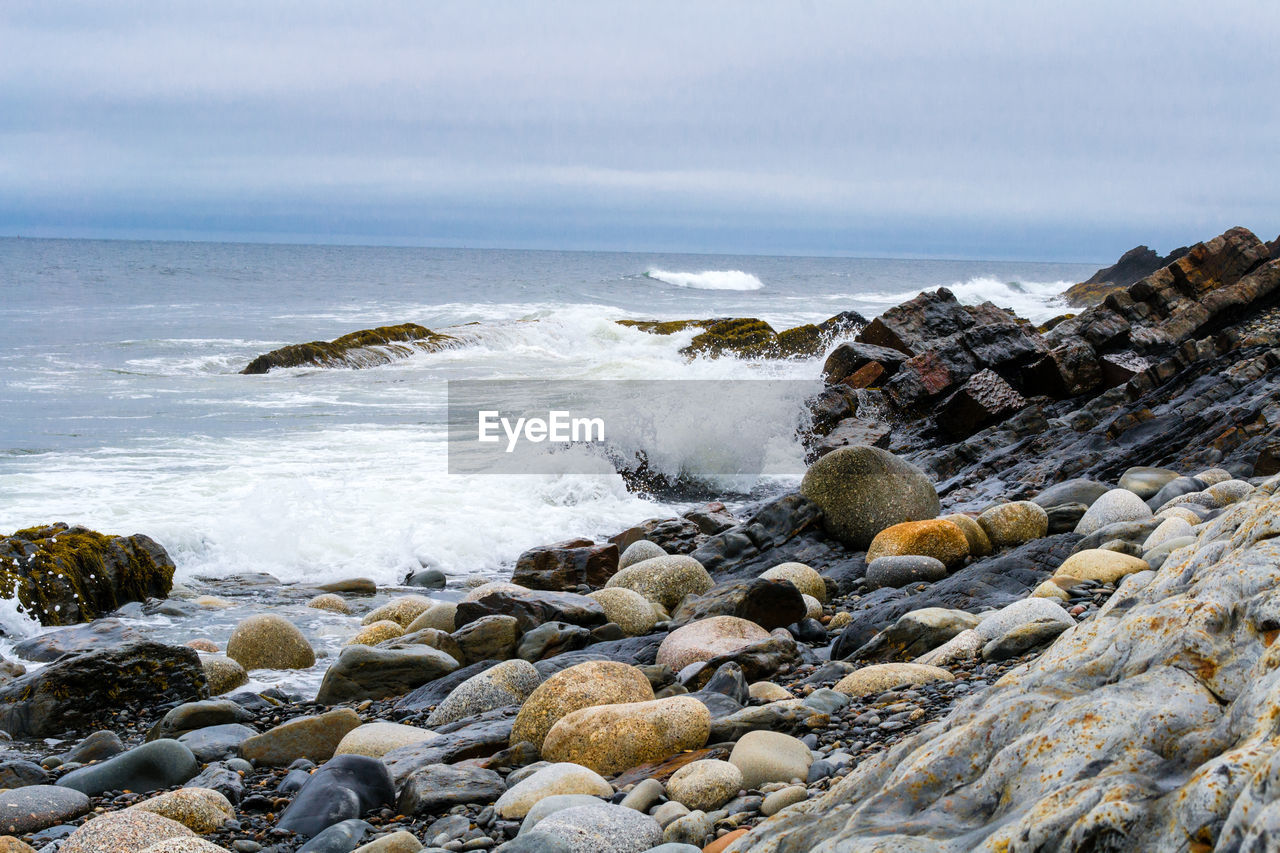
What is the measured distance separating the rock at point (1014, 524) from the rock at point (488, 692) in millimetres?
3809

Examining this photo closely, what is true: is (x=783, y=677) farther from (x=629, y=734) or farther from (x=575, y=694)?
(x=629, y=734)

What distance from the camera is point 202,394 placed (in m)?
Result: 21.2

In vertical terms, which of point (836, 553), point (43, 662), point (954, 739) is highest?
point (954, 739)

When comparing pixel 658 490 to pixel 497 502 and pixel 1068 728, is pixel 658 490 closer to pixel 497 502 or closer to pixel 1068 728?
pixel 497 502

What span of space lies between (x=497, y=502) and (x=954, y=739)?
391 inches

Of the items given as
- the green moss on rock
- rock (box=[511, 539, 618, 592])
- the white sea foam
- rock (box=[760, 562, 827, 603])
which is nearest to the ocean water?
the green moss on rock

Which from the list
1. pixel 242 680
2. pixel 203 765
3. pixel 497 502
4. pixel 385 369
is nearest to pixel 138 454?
pixel 497 502

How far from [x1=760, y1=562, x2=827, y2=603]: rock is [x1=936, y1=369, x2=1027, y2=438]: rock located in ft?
21.0

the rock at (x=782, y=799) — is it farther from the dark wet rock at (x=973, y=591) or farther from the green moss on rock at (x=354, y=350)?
the green moss on rock at (x=354, y=350)

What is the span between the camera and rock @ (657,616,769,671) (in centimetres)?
590

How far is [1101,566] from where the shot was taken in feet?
19.0

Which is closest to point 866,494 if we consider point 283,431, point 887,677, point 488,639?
point 488,639

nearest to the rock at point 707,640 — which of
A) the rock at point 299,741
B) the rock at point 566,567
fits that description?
the rock at point 299,741

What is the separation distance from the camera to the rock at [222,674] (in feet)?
22.5
